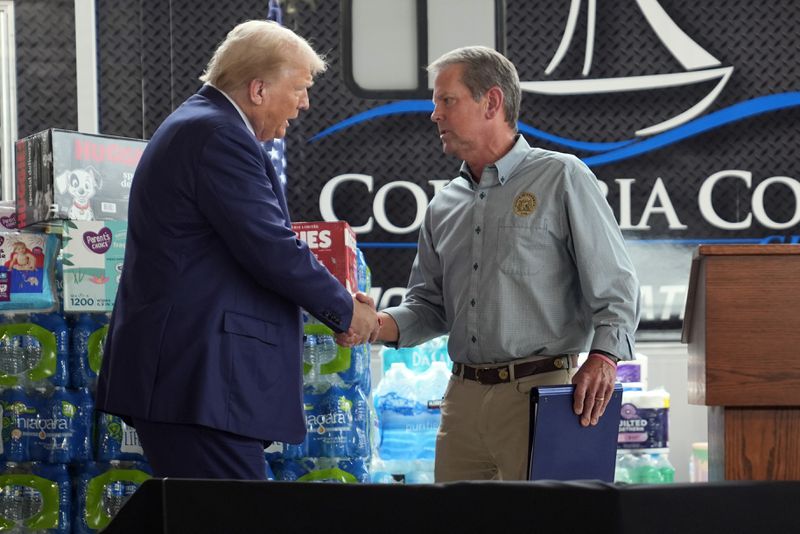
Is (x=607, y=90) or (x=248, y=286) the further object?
(x=607, y=90)

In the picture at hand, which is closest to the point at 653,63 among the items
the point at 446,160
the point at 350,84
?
the point at 446,160

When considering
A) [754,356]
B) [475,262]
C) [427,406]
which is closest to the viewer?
[754,356]

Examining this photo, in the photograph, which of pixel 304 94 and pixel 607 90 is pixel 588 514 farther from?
pixel 607 90

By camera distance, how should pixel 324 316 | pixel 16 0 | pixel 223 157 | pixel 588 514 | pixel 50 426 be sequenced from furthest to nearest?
pixel 16 0
pixel 50 426
pixel 324 316
pixel 223 157
pixel 588 514

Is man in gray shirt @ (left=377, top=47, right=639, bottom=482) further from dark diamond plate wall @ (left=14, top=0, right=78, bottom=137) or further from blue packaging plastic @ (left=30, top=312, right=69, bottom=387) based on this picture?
dark diamond plate wall @ (left=14, top=0, right=78, bottom=137)

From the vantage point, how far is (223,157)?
246cm

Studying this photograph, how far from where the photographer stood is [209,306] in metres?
2.40

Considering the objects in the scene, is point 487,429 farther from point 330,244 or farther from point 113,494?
point 113,494

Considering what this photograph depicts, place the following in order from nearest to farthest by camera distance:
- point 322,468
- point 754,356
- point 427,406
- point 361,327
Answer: point 754,356, point 361,327, point 322,468, point 427,406

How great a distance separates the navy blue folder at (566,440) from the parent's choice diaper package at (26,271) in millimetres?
1897

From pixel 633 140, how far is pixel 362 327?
2.62m

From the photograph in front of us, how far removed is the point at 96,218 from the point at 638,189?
2.54 meters

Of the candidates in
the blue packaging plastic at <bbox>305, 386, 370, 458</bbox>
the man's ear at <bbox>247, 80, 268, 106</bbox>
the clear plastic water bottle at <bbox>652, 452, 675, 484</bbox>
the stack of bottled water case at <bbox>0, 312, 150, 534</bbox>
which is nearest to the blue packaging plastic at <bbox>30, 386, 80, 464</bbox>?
the stack of bottled water case at <bbox>0, 312, 150, 534</bbox>

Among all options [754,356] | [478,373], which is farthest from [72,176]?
[754,356]
